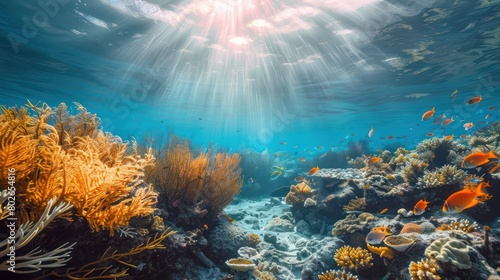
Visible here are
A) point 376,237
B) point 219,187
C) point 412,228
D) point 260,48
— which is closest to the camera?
point 376,237

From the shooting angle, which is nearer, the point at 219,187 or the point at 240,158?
the point at 219,187

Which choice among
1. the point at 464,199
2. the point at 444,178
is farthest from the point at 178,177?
the point at 444,178

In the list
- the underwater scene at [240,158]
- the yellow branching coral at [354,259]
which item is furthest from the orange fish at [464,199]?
the yellow branching coral at [354,259]

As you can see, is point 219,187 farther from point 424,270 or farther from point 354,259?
point 424,270

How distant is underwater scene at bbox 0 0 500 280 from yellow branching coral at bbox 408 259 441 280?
1.1 inches

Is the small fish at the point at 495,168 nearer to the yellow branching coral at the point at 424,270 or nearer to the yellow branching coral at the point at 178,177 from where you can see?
the yellow branching coral at the point at 424,270

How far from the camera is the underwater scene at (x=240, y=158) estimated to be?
2777 millimetres

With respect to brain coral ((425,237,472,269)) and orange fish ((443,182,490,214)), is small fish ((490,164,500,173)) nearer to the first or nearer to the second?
orange fish ((443,182,490,214))

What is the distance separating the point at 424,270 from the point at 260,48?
1421 cm

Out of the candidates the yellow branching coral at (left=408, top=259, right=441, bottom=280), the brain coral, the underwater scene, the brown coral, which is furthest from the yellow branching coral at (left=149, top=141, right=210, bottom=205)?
the brown coral

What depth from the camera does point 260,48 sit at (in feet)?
50.0

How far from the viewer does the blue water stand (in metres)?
11.4

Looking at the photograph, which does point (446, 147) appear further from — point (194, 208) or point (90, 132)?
point (90, 132)

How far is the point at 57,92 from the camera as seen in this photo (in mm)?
28812
